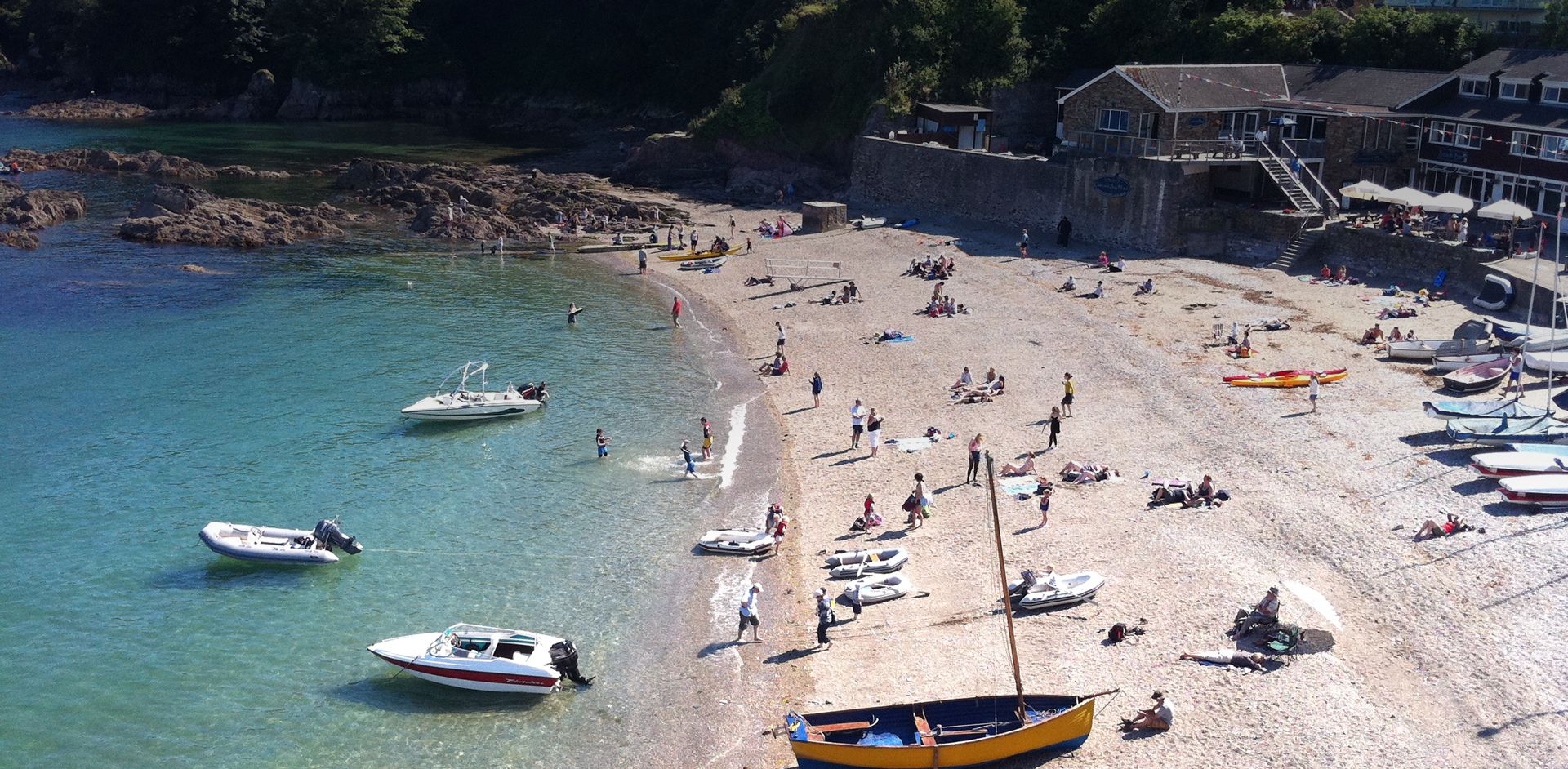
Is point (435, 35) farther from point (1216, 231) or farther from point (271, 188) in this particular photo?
point (1216, 231)

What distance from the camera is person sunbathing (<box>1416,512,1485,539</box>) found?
26.1m

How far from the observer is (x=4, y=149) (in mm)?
79625

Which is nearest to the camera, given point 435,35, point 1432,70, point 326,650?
point 326,650

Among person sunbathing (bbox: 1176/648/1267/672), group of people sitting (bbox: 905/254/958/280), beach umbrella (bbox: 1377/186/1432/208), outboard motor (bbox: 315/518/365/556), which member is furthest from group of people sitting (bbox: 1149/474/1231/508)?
beach umbrella (bbox: 1377/186/1432/208)

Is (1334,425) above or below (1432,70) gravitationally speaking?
below

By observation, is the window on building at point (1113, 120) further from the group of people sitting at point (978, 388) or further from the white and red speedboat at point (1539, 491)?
the white and red speedboat at point (1539, 491)

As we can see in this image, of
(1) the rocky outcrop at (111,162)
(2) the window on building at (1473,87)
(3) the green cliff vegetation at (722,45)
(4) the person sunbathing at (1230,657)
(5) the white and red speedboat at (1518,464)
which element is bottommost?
(4) the person sunbathing at (1230,657)

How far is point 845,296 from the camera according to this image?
155ft

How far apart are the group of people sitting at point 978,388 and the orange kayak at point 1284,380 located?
639 centimetres

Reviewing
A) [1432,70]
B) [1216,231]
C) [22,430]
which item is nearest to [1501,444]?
[1216,231]

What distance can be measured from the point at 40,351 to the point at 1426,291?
46248mm

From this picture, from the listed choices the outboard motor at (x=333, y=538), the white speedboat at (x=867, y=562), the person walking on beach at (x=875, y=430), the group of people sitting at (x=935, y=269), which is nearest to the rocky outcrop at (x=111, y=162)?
the group of people sitting at (x=935, y=269)

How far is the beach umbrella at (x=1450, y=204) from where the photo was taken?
44.0 metres

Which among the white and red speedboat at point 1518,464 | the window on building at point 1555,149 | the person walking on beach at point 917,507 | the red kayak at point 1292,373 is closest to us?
the white and red speedboat at point 1518,464
